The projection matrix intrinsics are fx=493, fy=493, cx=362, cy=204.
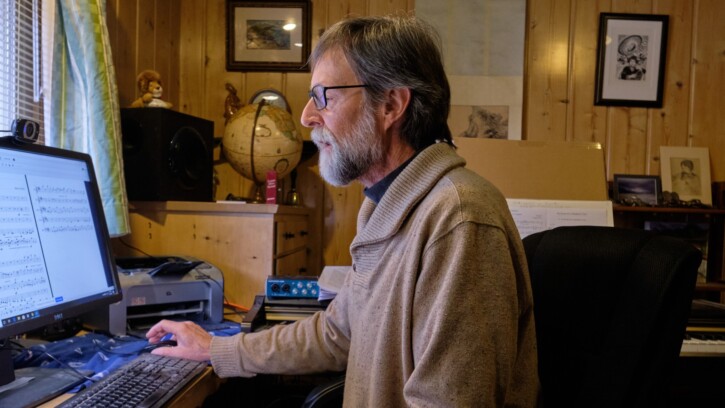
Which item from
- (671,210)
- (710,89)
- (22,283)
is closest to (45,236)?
(22,283)

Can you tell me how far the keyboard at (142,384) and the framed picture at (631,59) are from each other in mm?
2463

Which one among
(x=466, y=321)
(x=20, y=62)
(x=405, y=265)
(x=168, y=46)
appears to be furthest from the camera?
(x=168, y=46)

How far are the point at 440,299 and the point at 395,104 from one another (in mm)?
470

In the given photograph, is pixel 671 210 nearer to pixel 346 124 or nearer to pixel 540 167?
pixel 540 167

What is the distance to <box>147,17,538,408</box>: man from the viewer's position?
766 millimetres

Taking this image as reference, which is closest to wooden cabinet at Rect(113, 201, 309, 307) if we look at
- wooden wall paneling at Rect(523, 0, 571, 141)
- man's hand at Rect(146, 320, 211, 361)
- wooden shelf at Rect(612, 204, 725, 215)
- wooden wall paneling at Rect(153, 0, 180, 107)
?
man's hand at Rect(146, 320, 211, 361)

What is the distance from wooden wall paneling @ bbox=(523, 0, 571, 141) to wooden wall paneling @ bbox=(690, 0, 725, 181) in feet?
2.28

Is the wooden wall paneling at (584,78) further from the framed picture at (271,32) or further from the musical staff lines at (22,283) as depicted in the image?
the musical staff lines at (22,283)

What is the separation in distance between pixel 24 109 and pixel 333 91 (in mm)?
1099

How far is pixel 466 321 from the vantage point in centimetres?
76

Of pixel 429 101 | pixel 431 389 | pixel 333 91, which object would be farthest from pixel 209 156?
pixel 431 389

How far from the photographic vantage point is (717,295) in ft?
8.43

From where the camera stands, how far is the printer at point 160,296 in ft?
4.22

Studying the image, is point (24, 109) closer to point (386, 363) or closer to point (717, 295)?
point (386, 363)
